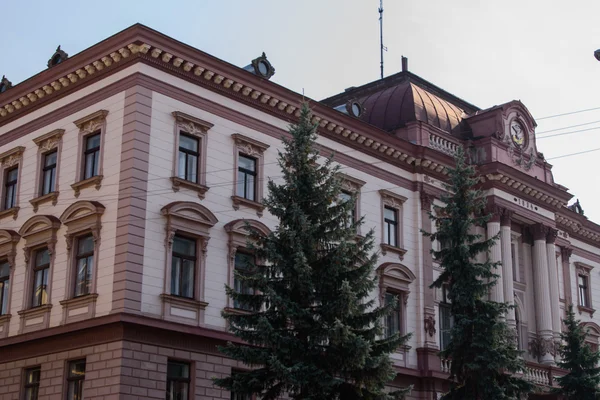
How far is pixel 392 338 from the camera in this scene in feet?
80.8

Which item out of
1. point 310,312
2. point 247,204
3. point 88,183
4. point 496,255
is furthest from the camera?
point 496,255

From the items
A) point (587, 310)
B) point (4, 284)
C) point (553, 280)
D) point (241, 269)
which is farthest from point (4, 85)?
point (587, 310)

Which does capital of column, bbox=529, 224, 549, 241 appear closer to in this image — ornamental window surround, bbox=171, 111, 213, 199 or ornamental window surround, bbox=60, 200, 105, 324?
ornamental window surround, bbox=171, 111, 213, 199

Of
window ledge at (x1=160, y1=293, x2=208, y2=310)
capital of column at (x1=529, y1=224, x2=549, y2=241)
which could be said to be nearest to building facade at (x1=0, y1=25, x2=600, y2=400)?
window ledge at (x1=160, y1=293, x2=208, y2=310)

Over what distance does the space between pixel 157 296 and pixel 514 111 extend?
68.2ft

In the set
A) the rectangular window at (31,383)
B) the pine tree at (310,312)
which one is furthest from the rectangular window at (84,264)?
the pine tree at (310,312)

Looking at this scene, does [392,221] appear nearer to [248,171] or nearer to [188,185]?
[248,171]

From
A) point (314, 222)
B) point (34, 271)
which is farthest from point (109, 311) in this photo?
point (314, 222)

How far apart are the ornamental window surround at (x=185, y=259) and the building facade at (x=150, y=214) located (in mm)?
43

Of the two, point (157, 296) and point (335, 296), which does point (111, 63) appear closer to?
point (157, 296)

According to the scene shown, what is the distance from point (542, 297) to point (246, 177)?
16.0 m

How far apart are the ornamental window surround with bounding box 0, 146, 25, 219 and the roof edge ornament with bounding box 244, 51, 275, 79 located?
8216 mm

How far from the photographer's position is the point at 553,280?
4188 centimetres

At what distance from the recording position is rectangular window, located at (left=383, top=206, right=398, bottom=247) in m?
36.6
